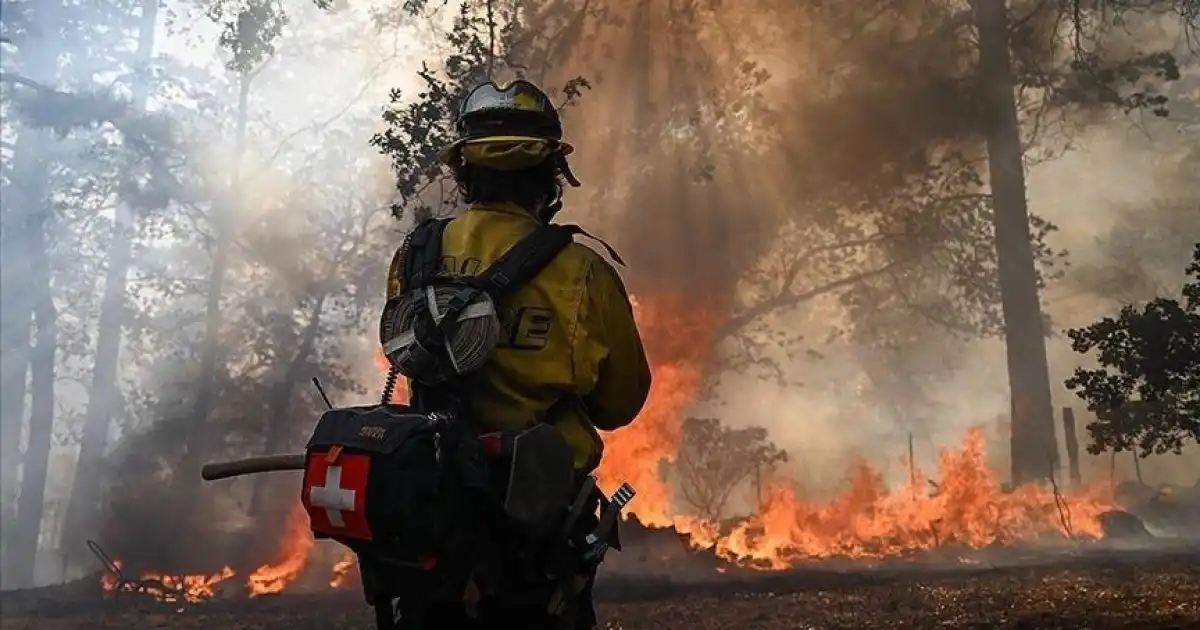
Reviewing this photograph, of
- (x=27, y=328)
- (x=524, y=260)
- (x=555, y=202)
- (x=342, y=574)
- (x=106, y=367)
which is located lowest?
(x=342, y=574)

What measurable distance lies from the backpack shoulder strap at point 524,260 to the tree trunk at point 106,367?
33.1 ft

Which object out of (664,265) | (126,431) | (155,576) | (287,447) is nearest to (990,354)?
(664,265)

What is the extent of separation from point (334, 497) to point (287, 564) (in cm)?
731

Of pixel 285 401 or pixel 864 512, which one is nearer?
pixel 864 512

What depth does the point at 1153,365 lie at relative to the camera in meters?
5.16

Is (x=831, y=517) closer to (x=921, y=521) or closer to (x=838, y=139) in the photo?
(x=921, y=521)

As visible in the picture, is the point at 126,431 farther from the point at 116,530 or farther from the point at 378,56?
the point at 378,56

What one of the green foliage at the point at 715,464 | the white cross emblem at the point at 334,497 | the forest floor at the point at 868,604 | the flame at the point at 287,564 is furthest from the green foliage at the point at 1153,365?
the flame at the point at 287,564

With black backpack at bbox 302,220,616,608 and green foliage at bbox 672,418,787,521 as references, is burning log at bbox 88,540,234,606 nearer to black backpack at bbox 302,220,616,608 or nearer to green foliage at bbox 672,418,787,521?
green foliage at bbox 672,418,787,521

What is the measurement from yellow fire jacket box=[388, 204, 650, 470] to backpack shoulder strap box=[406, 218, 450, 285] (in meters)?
0.03

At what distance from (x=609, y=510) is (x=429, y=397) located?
565mm

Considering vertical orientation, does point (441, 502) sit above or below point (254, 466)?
below

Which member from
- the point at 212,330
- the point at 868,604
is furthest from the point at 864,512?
the point at 212,330

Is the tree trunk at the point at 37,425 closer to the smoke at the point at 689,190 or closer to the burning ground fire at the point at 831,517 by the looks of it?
the smoke at the point at 689,190
